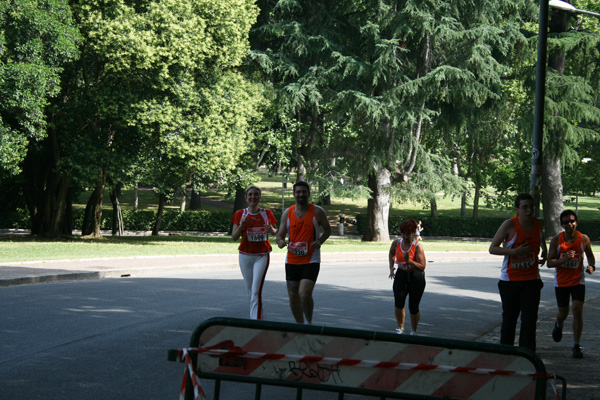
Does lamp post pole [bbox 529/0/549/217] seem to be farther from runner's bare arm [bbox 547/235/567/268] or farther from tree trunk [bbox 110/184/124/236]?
tree trunk [bbox 110/184/124/236]

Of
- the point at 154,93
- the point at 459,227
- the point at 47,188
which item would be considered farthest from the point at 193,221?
the point at 154,93

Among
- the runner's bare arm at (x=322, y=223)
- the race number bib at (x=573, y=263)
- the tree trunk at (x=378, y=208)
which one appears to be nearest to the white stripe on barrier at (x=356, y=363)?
the runner's bare arm at (x=322, y=223)

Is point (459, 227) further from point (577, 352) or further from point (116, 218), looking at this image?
point (577, 352)

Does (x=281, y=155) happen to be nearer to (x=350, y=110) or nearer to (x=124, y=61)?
(x=350, y=110)

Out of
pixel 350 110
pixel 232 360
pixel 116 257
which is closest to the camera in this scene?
pixel 232 360

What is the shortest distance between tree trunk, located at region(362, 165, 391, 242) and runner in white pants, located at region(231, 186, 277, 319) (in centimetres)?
2424

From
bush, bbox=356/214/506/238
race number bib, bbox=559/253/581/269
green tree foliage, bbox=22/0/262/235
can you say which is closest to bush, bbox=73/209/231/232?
bush, bbox=356/214/506/238

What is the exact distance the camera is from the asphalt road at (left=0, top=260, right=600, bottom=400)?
6.65 meters

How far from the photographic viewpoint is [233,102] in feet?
94.1

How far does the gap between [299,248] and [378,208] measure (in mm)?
25726

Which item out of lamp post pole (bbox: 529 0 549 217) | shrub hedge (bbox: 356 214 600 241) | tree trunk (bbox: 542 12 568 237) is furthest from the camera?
shrub hedge (bbox: 356 214 600 241)

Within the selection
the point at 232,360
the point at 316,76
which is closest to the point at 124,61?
the point at 316,76

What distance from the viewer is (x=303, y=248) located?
8.24 meters

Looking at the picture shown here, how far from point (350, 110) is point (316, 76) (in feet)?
7.94
